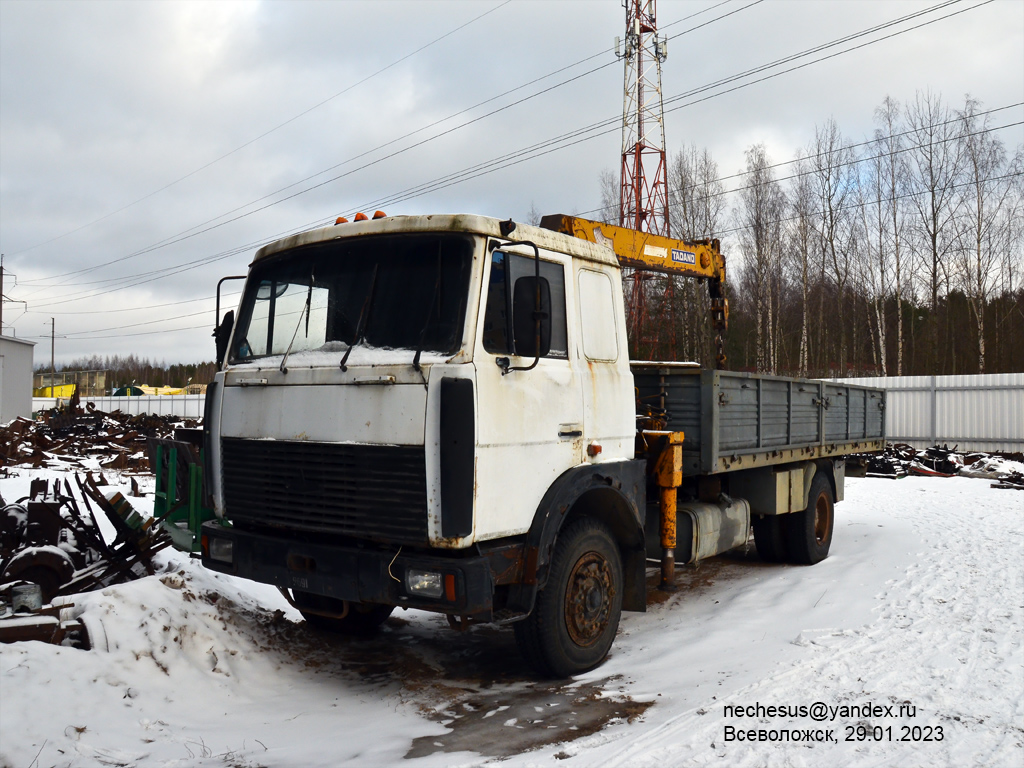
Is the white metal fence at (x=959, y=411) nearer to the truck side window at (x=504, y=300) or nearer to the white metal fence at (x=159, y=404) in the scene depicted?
the truck side window at (x=504, y=300)

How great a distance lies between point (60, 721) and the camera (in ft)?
12.8

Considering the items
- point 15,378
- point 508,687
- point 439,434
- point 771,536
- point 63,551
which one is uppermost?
point 15,378

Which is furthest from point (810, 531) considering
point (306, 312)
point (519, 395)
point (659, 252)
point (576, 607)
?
point (306, 312)

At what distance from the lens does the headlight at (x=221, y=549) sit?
192 inches

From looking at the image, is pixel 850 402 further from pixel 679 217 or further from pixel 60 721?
pixel 679 217

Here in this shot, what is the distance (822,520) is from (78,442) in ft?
66.0

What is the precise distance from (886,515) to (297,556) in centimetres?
1007

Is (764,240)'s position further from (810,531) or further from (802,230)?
(810,531)

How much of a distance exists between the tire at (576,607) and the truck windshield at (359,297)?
157 cm

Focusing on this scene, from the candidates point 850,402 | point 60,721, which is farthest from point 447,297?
point 850,402

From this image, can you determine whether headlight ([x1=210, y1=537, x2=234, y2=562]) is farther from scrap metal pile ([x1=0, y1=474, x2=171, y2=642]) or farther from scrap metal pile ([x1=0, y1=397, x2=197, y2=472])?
scrap metal pile ([x1=0, y1=397, x2=197, y2=472])

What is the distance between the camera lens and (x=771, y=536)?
8.64m

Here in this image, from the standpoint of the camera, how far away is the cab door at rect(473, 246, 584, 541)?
13.8ft

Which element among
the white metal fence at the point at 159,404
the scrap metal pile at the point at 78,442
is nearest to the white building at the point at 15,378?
the white metal fence at the point at 159,404
